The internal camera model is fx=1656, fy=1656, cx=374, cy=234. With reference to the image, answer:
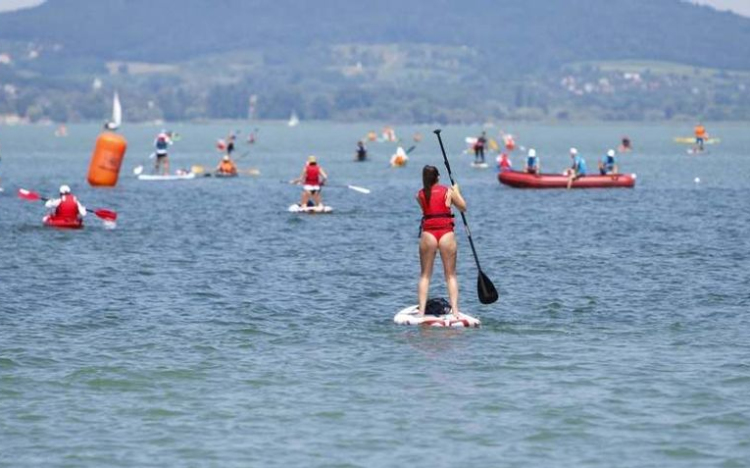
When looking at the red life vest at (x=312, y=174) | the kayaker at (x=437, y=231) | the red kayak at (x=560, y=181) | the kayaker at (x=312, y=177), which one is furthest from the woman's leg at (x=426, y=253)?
the red kayak at (x=560, y=181)

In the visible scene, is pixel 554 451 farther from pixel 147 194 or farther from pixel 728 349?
pixel 147 194

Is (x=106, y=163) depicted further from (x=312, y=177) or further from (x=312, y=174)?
(x=312, y=174)

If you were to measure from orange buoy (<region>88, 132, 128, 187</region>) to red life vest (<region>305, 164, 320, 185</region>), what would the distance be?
764 inches

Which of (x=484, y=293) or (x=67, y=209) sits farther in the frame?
(x=67, y=209)

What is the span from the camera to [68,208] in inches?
1636

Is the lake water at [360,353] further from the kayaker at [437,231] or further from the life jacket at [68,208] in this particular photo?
the kayaker at [437,231]

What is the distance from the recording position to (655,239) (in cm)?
4159

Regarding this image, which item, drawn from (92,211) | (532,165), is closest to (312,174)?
(92,211)

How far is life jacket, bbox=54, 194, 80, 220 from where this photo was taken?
136ft

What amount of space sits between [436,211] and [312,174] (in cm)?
2421

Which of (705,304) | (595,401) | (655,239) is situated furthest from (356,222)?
(595,401)

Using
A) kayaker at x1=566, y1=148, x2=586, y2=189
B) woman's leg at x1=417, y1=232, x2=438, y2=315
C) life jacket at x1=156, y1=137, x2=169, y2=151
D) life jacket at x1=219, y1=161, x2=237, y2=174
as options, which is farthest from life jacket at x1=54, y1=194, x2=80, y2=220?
life jacket at x1=219, y1=161, x2=237, y2=174

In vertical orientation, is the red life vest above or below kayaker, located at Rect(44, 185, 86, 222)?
above

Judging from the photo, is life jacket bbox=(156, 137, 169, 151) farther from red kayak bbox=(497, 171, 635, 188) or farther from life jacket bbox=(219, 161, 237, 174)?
red kayak bbox=(497, 171, 635, 188)
